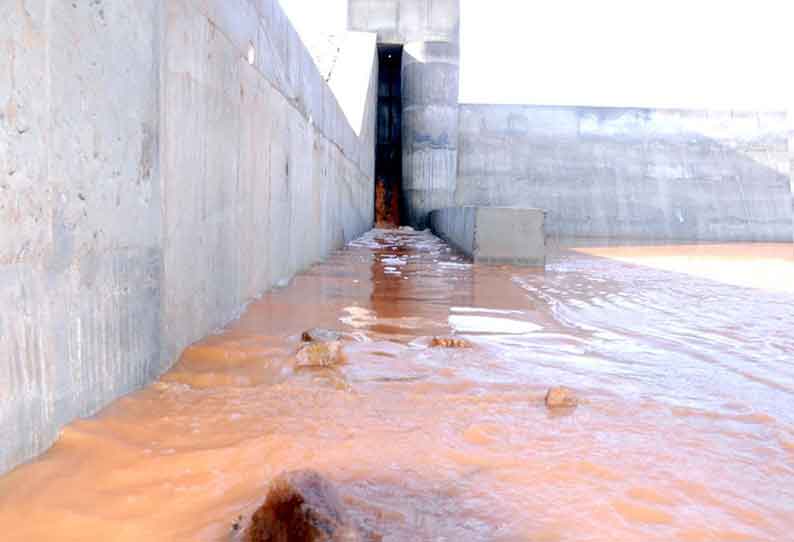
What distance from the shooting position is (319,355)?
2.50 m

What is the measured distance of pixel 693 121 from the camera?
17.4 meters

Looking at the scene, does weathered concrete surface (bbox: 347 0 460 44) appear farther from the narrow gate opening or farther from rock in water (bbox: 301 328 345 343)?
rock in water (bbox: 301 328 345 343)

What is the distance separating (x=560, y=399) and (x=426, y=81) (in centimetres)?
1566

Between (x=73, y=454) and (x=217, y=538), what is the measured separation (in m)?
0.58

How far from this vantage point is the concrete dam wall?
4.74 feet

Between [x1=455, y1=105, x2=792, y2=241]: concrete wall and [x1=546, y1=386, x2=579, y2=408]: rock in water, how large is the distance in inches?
599

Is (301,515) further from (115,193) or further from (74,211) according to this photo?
(115,193)

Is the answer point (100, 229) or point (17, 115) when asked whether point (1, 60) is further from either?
point (100, 229)

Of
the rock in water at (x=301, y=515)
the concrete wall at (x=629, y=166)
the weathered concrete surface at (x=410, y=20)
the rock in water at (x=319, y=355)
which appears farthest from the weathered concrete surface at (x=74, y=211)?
the weathered concrete surface at (x=410, y=20)

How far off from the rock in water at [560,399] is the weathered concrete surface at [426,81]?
49.5ft

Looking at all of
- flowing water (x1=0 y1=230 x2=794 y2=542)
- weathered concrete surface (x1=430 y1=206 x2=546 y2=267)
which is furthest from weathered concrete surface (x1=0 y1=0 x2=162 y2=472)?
weathered concrete surface (x1=430 y1=206 x2=546 y2=267)

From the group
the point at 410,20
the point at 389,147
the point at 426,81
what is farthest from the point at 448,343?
the point at 389,147

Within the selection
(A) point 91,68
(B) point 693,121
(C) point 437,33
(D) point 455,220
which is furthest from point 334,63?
(A) point 91,68

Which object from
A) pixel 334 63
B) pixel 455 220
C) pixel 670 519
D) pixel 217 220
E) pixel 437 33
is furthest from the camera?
pixel 437 33
